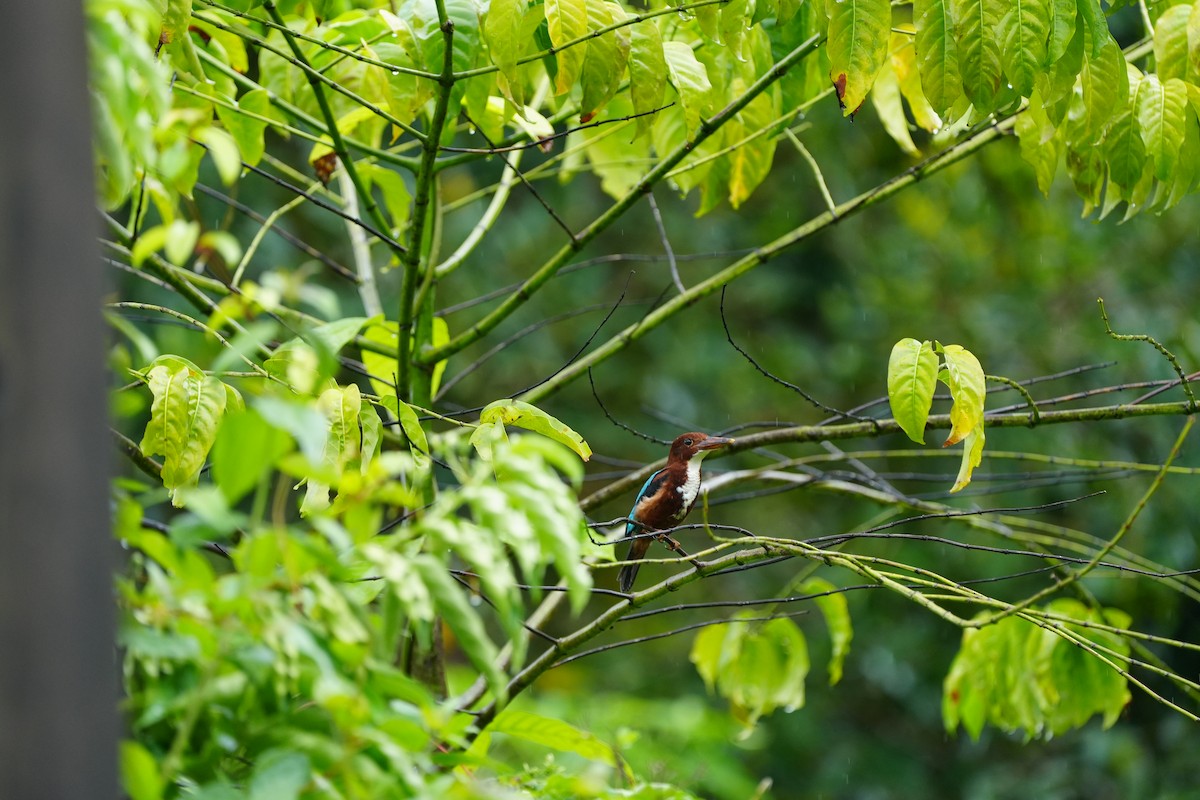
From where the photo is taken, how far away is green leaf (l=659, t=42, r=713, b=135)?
2070mm

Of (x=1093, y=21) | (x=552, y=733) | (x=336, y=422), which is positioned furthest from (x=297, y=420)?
(x=1093, y=21)

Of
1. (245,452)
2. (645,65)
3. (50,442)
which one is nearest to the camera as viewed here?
(50,442)

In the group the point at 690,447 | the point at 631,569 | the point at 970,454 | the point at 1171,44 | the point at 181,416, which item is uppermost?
the point at 1171,44

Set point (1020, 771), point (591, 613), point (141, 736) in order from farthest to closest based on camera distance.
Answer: point (591, 613) → point (1020, 771) → point (141, 736)

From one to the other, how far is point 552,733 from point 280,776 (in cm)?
85

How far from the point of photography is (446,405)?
3580mm

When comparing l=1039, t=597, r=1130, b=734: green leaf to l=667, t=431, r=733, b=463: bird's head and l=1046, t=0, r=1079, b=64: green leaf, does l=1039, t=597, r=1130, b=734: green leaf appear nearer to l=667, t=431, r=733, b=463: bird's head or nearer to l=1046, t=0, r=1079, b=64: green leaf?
l=667, t=431, r=733, b=463: bird's head


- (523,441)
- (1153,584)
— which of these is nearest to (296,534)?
(523,441)

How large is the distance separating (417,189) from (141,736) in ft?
4.13

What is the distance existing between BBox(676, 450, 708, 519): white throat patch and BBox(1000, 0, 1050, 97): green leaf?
1.43 meters

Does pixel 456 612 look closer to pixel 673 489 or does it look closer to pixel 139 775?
pixel 139 775

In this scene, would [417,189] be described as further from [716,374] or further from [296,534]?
[716,374]

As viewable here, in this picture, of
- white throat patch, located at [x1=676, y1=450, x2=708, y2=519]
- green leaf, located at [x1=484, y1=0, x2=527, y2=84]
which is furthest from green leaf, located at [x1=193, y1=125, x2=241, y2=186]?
white throat patch, located at [x1=676, y1=450, x2=708, y2=519]

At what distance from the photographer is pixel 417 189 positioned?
2092mm
